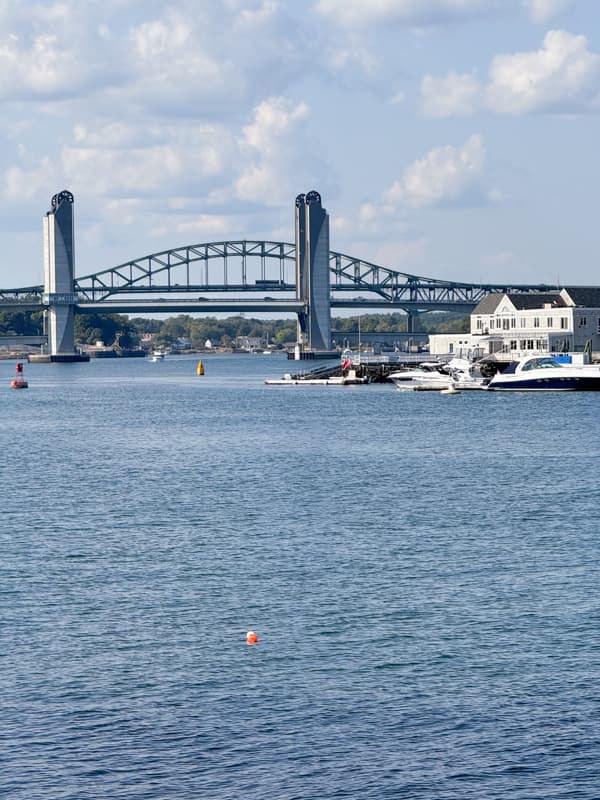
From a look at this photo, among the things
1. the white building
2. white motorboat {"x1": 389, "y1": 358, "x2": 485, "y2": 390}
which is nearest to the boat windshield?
white motorboat {"x1": 389, "y1": 358, "x2": 485, "y2": 390}

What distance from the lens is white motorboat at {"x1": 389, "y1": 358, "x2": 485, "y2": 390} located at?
4523 inches

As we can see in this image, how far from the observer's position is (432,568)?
3114 centimetres

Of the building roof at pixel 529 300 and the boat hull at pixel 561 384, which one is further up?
the building roof at pixel 529 300

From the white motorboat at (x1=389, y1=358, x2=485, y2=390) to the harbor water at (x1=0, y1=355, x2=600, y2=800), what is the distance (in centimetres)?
6052

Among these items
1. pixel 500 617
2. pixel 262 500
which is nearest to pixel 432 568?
pixel 500 617

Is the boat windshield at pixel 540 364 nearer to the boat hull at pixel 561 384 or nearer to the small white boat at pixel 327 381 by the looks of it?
the boat hull at pixel 561 384

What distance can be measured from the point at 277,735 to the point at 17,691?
14.9 feet

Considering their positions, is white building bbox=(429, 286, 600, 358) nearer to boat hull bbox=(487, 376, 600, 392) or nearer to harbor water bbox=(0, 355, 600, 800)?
boat hull bbox=(487, 376, 600, 392)

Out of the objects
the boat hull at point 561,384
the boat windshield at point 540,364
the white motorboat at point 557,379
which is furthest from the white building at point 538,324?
the boat hull at point 561,384

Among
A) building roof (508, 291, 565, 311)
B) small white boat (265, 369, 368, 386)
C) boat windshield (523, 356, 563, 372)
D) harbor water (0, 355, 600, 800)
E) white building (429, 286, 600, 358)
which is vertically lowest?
harbor water (0, 355, 600, 800)

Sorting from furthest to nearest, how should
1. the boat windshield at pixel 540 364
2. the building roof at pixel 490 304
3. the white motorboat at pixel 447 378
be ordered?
1. the building roof at pixel 490 304
2. the white motorboat at pixel 447 378
3. the boat windshield at pixel 540 364

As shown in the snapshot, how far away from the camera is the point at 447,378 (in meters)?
118

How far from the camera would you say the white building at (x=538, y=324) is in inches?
5389

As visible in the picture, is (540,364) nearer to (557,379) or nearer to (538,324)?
(557,379)
